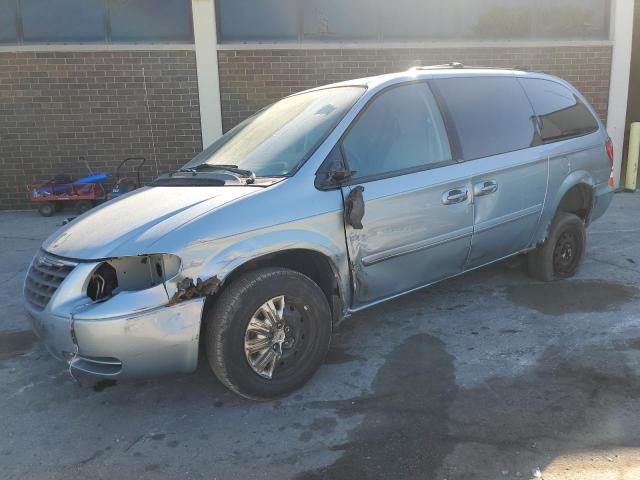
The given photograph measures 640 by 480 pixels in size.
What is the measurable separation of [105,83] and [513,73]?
7.01 metres

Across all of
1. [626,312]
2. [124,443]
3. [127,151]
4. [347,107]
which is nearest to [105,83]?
[127,151]

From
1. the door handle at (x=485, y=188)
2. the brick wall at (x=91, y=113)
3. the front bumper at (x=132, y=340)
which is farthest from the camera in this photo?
the brick wall at (x=91, y=113)

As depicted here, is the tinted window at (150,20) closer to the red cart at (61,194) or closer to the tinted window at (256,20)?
the tinted window at (256,20)

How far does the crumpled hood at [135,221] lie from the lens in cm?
286

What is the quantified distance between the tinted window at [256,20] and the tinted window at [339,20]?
0.84 ft

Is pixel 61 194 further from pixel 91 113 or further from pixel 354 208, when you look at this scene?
pixel 354 208

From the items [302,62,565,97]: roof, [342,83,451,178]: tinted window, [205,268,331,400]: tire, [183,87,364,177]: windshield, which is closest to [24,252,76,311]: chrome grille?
[205,268,331,400]: tire

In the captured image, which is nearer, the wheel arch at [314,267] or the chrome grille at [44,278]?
the chrome grille at [44,278]

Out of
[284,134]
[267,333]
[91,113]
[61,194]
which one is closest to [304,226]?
[267,333]

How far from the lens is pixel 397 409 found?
121 inches

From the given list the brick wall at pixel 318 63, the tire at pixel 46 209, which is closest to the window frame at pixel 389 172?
the brick wall at pixel 318 63

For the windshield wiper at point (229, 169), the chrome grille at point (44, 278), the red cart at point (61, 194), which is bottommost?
the red cart at point (61, 194)

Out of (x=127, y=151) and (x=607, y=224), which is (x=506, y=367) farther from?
(x=127, y=151)

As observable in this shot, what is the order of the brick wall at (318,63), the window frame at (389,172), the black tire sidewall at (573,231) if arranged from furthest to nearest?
the brick wall at (318,63) → the black tire sidewall at (573,231) → the window frame at (389,172)
